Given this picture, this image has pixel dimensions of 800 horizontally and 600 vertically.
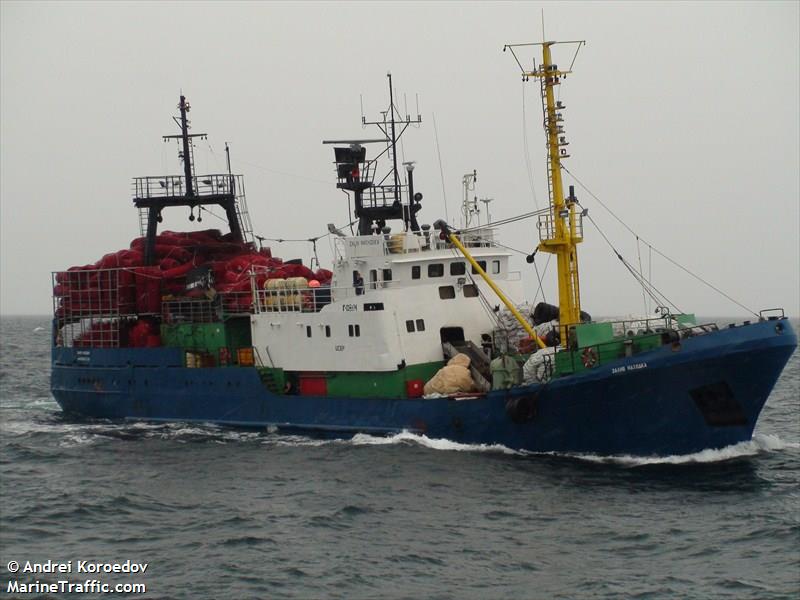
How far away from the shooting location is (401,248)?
27.4m

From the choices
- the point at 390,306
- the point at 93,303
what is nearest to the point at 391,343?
the point at 390,306

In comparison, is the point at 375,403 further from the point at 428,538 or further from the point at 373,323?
the point at 428,538

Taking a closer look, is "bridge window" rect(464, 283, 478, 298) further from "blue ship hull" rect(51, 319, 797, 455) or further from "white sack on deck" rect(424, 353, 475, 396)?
"blue ship hull" rect(51, 319, 797, 455)

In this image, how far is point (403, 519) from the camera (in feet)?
63.3

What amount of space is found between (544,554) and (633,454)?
6688 mm

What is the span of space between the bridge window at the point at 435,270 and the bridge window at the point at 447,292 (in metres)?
0.35

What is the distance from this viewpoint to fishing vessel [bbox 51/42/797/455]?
74.9 feet

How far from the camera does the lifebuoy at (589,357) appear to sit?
76.8 feet

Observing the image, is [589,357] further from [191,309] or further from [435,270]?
[191,309]

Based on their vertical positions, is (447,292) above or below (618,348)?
above

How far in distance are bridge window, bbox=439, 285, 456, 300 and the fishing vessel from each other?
0.21 ft

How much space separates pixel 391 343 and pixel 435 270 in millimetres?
2296

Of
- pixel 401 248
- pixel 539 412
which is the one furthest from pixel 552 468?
pixel 401 248

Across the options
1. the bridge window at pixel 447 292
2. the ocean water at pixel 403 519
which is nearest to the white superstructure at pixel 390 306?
the bridge window at pixel 447 292
